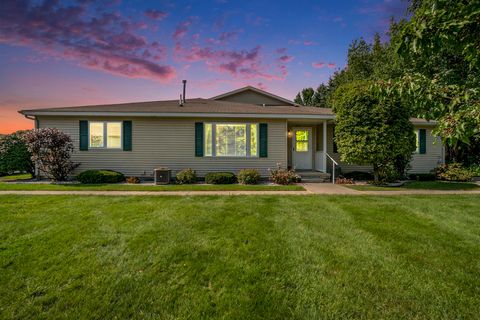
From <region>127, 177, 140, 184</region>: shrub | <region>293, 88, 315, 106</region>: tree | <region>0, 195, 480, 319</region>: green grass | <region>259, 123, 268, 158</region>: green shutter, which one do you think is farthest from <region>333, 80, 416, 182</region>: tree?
Result: <region>293, 88, 315, 106</region>: tree

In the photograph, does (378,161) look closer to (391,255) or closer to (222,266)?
(391,255)

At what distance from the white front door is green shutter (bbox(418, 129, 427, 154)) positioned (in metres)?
5.94

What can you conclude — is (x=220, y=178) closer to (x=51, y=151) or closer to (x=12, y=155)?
(x=51, y=151)

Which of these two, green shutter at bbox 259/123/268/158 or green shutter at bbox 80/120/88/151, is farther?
green shutter at bbox 259/123/268/158

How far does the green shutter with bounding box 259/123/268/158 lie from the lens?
1048 cm

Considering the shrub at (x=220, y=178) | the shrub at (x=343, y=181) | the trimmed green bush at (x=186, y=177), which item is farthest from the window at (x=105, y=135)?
the shrub at (x=343, y=181)

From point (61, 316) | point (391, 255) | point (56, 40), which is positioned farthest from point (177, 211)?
point (56, 40)

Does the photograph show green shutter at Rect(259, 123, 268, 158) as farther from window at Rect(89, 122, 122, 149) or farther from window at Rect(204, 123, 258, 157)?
window at Rect(89, 122, 122, 149)

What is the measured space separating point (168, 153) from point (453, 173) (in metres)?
14.1

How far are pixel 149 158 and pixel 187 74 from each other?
678cm

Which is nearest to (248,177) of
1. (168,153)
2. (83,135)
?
(168,153)

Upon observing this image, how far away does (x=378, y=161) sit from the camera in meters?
8.82

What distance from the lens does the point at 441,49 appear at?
1.81m

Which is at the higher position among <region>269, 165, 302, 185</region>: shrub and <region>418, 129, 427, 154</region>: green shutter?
<region>418, 129, 427, 154</region>: green shutter
